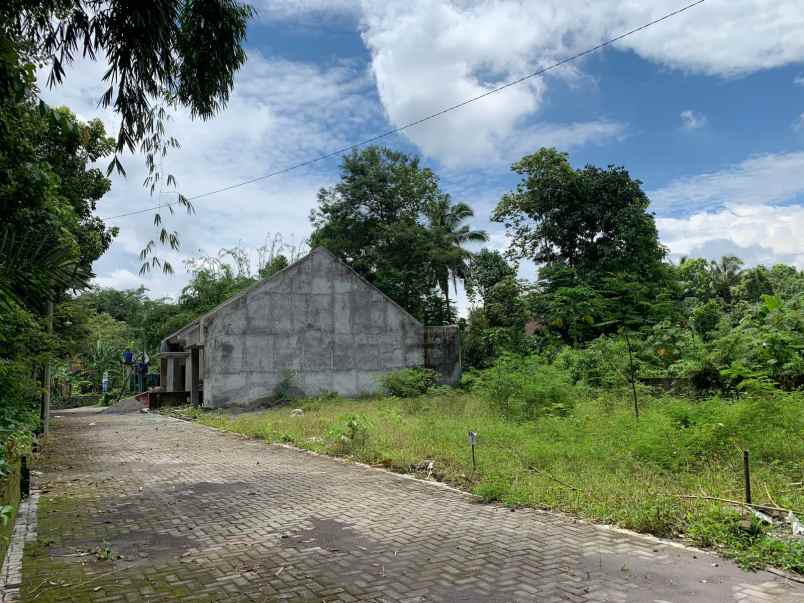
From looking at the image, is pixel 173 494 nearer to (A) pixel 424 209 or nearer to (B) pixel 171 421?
(B) pixel 171 421

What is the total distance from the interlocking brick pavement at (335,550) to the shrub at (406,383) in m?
14.3

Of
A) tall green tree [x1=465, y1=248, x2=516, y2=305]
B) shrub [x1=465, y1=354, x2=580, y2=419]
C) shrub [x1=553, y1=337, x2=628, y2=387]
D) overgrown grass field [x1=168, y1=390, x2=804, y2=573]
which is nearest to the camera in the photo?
overgrown grass field [x1=168, y1=390, x2=804, y2=573]

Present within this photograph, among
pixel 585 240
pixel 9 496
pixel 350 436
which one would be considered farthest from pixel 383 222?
pixel 9 496

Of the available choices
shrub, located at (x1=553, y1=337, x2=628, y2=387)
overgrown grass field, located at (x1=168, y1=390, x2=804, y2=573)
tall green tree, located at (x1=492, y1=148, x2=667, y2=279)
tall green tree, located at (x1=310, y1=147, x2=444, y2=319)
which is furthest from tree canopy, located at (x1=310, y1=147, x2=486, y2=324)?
overgrown grass field, located at (x1=168, y1=390, x2=804, y2=573)

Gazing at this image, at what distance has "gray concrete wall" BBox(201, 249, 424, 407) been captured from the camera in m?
23.9

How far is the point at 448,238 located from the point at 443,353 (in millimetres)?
11421

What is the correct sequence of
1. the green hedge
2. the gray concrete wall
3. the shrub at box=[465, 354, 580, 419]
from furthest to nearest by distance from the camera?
1. the gray concrete wall
2. the shrub at box=[465, 354, 580, 419]
3. the green hedge

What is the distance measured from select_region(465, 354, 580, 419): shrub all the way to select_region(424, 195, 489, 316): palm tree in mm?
20798

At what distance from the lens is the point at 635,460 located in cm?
842

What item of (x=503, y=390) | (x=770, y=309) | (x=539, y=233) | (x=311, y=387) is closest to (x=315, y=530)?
(x=503, y=390)

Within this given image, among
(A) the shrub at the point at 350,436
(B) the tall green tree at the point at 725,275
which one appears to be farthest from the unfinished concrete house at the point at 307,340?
(B) the tall green tree at the point at 725,275

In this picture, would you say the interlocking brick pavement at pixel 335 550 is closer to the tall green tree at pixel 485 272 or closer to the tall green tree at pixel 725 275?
the tall green tree at pixel 485 272

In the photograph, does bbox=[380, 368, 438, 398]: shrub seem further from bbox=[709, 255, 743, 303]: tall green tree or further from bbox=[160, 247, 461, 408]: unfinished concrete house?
bbox=[709, 255, 743, 303]: tall green tree

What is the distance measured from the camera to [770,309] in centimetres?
1591
